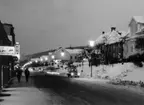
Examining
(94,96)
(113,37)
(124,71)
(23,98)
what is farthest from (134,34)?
(23,98)

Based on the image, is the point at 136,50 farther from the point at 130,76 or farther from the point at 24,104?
the point at 24,104

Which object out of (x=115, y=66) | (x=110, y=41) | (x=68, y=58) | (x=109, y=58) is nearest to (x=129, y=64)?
(x=115, y=66)

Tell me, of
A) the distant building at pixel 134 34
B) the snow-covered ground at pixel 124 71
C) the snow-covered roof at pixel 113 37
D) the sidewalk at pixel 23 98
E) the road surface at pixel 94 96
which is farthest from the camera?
the snow-covered roof at pixel 113 37

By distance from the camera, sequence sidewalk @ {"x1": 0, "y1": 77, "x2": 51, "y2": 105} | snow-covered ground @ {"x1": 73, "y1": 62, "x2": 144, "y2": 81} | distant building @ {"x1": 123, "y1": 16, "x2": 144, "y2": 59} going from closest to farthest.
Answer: sidewalk @ {"x1": 0, "y1": 77, "x2": 51, "y2": 105}, snow-covered ground @ {"x1": 73, "y1": 62, "x2": 144, "y2": 81}, distant building @ {"x1": 123, "y1": 16, "x2": 144, "y2": 59}

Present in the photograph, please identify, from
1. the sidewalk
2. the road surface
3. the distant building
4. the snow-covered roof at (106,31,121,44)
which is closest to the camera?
the sidewalk

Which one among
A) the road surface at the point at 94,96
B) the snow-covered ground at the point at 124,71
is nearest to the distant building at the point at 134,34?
the snow-covered ground at the point at 124,71

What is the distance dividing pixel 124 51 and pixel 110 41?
9.64 metres

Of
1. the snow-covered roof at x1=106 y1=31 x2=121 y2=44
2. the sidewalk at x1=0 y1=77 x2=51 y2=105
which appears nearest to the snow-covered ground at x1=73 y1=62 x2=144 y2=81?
the snow-covered roof at x1=106 y1=31 x2=121 y2=44

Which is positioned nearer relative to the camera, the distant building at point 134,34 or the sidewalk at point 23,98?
the sidewalk at point 23,98

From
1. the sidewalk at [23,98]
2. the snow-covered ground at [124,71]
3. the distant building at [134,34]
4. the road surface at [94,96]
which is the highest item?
the distant building at [134,34]

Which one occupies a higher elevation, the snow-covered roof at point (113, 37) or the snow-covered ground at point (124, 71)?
the snow-covered roof at point (113, 37)

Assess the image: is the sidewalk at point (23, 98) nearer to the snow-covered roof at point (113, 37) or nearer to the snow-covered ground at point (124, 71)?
the snow-covered ground at point (124, 71)

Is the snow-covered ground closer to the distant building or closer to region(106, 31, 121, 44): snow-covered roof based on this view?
the distant building

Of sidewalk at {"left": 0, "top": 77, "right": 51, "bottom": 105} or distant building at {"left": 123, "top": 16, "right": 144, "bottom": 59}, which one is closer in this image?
sidewalk at {"left": 0, "top": 77, "right": 51, "bottom": 105}
